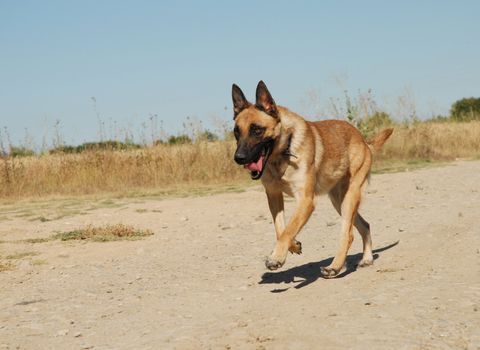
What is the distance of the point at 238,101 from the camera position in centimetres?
679

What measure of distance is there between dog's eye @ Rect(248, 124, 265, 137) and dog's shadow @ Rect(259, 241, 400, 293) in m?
1.42

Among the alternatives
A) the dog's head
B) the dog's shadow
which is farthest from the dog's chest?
the dog's shadow

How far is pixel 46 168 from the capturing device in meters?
16.7

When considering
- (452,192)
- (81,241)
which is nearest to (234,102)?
(81,241)

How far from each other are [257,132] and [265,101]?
360mm

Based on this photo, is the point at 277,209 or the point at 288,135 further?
the point at 277,209

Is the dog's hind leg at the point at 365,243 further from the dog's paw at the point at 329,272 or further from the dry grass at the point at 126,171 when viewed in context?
the dry grass at the point at 126,171

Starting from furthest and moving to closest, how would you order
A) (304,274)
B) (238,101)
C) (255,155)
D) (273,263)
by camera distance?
1. (304,274)
2. (238,101)
3. (255,155)
4. (273,263)

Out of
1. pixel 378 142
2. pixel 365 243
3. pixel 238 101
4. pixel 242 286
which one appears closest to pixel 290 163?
pixel 238 101

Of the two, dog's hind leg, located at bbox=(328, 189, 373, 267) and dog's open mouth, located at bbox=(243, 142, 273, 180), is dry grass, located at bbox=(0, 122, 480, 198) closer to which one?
dog's hind leg, located at bbox=(328, 189, 373, 267)

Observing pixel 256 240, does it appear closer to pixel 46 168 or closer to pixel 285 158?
pixel 285 158

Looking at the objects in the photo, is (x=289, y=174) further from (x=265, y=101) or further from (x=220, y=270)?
(x=220, y=270)

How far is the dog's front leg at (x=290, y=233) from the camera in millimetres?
6074

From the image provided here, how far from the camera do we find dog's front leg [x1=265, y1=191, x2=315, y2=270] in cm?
607
